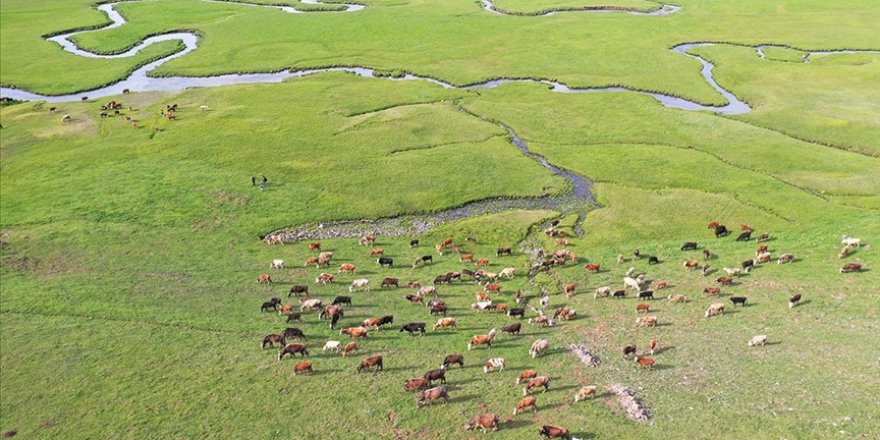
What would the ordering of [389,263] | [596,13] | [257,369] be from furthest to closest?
1. [596,13]
2. [389,263]
3. [257,369]

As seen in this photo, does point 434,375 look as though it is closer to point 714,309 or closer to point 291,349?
point 291,349

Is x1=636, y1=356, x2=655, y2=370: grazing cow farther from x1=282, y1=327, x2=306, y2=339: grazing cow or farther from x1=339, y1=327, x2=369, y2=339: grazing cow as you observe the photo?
x1=282, y1=327, x2=306, y2=339: grazing cow

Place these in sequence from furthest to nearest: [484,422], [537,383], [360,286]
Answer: [360,286] < [537,383] < [484,422]

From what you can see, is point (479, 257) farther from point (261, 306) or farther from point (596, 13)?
point (596, 13)

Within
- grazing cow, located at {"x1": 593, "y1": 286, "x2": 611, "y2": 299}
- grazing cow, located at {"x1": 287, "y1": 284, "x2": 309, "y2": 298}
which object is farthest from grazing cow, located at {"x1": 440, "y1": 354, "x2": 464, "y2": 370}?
grazing cow, located at {"x1": 287, "y1": 284, "x2": 309, "y2": 298}

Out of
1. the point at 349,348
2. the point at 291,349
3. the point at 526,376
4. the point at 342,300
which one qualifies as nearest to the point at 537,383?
the point at 526,376

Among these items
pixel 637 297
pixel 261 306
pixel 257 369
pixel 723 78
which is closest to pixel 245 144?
pixel 261 306

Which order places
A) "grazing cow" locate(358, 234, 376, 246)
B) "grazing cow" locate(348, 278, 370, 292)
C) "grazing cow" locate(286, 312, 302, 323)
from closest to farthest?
"grazing cow" locate(286, 312, 302, 323) < "grazing cow" locate(348, 278, 370, 292) < "grazing cow" locate(358, 234, 376, 246)
